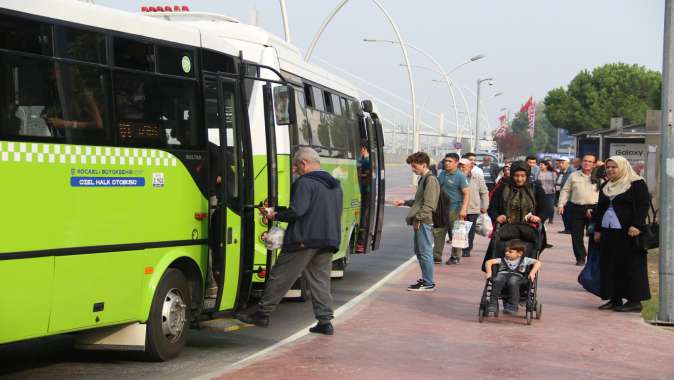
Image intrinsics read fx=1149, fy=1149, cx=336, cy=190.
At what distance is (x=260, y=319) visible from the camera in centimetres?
1066

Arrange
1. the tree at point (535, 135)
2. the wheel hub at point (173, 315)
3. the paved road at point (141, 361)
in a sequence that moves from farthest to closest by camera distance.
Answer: the tree at point (535, 135)
the wheel hub at point (173, 315)
the paved road at point (141, 361)

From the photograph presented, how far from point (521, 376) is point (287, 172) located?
4352 millimetres

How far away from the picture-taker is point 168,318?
9.62 metres

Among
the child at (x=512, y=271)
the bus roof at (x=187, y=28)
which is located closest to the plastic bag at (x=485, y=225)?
the child at (x=512, y=271)

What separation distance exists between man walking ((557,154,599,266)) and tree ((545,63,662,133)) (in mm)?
81677

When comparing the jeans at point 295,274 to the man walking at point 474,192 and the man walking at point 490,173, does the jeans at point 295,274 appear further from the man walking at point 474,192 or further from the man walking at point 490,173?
the man walking at point 490,173

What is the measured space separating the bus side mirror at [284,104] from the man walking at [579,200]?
876cm

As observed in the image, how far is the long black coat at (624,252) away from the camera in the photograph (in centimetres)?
1345

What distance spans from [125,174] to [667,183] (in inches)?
255

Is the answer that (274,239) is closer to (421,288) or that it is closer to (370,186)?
(421,288)

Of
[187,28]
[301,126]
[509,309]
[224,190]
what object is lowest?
[509,309]

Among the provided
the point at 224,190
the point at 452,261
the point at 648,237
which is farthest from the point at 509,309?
the point at 452,261

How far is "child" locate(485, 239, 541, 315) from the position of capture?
1237 centimetres

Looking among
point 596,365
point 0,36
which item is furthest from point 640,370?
point 0,36
